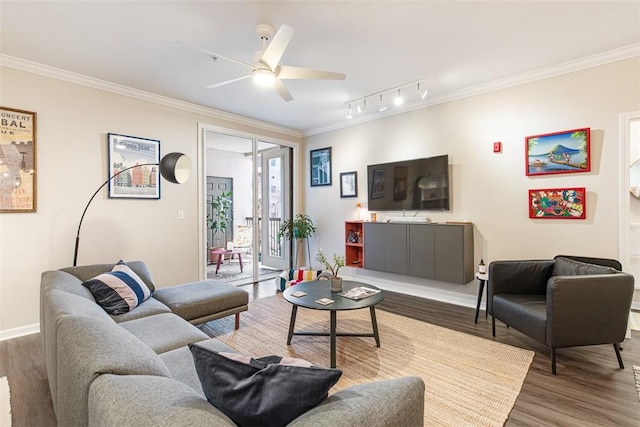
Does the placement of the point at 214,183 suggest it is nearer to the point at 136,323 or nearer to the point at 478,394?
the point at 136,323

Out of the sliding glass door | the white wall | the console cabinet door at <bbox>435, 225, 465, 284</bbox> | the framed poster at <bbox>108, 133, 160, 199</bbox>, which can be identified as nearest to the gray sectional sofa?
the framed poster at <bbox>108, 133, 160, 199</bbox>

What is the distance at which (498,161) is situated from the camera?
3.74m

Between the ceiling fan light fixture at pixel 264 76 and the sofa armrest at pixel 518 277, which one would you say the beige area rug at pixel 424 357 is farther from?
the ceiling fan light fixture at pixel 264 76

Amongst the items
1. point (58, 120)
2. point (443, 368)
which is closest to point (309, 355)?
point (443, 368)

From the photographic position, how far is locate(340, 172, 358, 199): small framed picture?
17.0 ft

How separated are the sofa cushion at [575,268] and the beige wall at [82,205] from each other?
444 centimetres

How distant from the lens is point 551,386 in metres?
2.15

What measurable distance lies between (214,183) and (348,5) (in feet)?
14.4

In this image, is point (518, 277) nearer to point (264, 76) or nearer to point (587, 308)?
point (587, 308)

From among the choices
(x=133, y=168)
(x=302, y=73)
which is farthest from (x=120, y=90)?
(x=302, y=73)

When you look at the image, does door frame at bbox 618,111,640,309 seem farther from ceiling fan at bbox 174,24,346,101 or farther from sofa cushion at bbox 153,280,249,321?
sofa cushion at bbox 153,280,249,321

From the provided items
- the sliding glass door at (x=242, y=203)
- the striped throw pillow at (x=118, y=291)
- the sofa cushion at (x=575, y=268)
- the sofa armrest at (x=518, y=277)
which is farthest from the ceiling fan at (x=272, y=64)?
the sliding glass door at (x=242, y=203)

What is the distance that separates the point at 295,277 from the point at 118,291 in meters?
2.30

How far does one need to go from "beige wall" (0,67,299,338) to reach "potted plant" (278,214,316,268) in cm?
183
